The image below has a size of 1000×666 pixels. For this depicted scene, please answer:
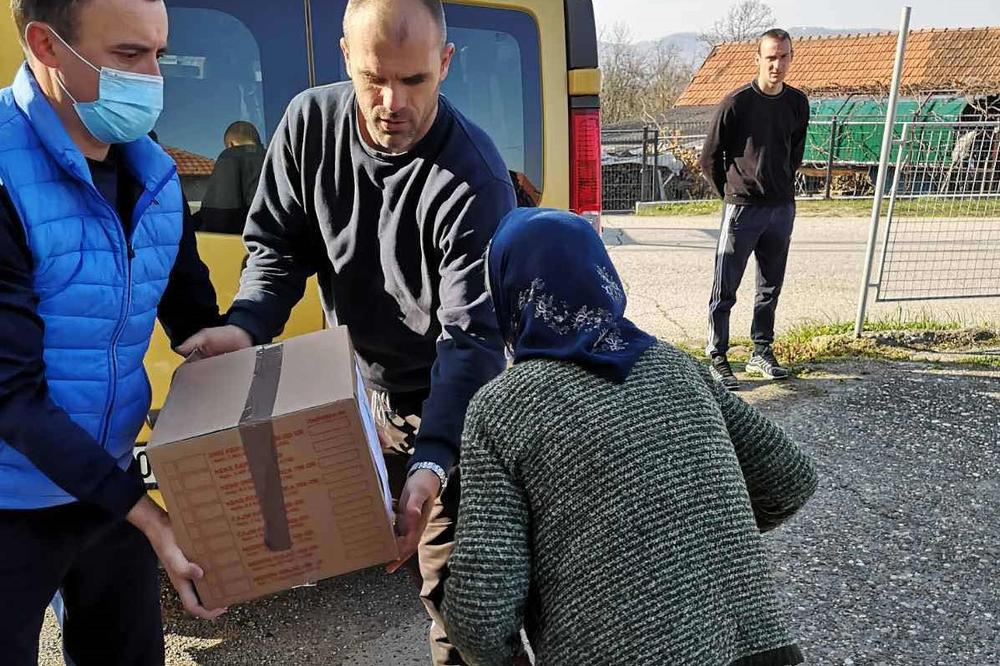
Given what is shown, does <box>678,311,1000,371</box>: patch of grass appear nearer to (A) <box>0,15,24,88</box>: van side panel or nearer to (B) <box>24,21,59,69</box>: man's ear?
(A) <box>0,15,24,88</box>: van side panel

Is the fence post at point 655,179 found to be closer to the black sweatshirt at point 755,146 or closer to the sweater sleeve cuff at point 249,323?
the black sweatshirt at point 755,146

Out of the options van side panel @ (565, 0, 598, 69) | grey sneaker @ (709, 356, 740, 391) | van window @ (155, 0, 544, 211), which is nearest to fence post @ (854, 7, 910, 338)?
grey sneaker @ (709, 356, 740, 391)

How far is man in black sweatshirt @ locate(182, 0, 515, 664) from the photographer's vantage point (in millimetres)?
1799

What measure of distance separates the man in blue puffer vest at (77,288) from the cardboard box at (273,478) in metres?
0.10

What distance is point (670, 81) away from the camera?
39.2 meters

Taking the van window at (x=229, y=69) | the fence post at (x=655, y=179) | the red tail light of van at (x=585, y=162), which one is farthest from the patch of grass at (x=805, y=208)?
the van window at (x=229, y=69)

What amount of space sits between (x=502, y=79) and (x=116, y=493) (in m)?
2.20

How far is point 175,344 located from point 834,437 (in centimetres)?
349

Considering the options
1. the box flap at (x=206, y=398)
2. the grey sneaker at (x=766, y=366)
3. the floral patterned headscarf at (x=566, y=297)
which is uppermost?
the floral patterned headscarf at (x=566, y=297)

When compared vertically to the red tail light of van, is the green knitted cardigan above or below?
below

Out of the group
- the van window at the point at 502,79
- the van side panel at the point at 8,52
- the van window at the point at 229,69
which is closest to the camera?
the van side panel at the point at 8,52

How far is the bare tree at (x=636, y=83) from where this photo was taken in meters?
30.9

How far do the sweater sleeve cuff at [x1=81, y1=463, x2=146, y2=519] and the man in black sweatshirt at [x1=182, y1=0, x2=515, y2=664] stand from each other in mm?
467

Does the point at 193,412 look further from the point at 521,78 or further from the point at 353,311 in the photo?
the point at 521,78
